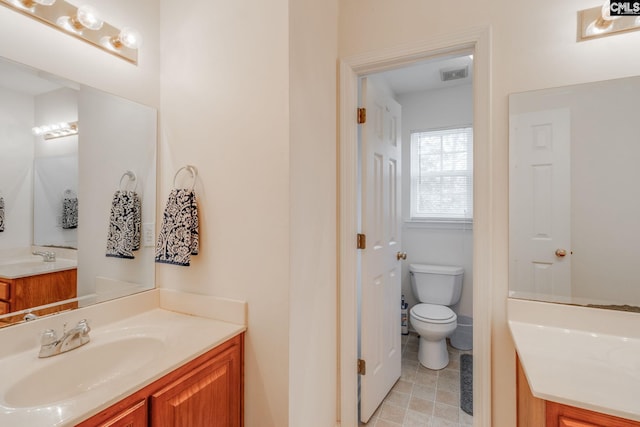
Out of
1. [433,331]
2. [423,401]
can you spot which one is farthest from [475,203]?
[423,401]

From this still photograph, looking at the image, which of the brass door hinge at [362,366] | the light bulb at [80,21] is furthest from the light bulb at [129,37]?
the brass door hinge at [362,366]

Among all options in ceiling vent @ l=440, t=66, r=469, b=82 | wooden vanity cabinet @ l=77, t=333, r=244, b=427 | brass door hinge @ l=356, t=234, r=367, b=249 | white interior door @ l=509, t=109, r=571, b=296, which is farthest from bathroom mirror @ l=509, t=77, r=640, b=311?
ceiling vent @ l=440, t=66, r=469, b=82

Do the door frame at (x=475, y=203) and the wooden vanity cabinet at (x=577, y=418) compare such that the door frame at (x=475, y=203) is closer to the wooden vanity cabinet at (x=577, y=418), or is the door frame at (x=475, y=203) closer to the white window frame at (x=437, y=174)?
the wooden vanity cabinet at (x=577, y=418)

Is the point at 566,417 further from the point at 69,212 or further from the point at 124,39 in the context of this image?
the point at 124,39

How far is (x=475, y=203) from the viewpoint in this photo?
4.65ft

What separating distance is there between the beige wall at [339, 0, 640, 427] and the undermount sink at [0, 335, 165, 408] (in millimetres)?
1476

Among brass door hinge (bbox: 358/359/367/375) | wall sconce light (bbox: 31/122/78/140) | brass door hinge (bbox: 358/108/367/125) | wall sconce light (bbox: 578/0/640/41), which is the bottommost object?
brass door hinge (bbox: 358/359/367/375)

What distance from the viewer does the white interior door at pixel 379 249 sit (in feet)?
5.81

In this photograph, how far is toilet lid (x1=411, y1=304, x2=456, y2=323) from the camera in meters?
2.34

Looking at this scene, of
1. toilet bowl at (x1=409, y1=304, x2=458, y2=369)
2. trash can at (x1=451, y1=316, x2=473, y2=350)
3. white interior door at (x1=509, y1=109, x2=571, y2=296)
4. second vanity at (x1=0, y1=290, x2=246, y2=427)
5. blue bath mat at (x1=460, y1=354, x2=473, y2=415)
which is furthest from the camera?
trash can at (x1=451, y1=316, x2=473, y2=350)

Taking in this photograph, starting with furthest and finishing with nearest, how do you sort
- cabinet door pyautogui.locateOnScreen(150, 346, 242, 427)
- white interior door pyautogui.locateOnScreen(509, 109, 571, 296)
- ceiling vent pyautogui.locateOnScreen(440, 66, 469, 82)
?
ceiling vent pyautogui.locateOnScreen(440, 66, 469, 82)
white interior door pyautogui.locateOnScreen(509, 109, 571, 296)
cabinet door pyautogui.locateOnScreen(150, 346, 242, 427)

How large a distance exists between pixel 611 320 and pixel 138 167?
2207 millimetres

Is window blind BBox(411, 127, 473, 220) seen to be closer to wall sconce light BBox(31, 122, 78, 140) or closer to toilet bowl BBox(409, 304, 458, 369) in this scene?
toilet bowl BBox(409, 304, 458, 369)

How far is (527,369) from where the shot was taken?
38.1 inches
